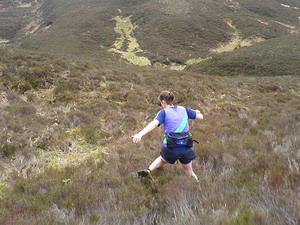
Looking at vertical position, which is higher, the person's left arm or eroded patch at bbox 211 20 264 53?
the person's left arm

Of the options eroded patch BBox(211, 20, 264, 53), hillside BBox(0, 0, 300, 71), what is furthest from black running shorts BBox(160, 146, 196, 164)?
eroded patch BBox(211, 20, 264, 53)

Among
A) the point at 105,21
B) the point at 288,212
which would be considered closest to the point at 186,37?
the point at 105,21

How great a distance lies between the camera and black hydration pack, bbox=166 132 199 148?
11.4 ft

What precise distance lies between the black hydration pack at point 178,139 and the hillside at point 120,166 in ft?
1.55

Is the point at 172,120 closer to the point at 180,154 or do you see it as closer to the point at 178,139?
the point at 178,139

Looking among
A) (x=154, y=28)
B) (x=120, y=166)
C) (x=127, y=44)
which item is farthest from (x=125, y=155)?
(x=154, y=28)

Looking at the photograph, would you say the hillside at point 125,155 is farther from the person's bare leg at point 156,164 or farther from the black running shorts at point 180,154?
the black running shorts at point 180,154

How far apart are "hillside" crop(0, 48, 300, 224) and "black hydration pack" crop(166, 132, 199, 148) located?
0.47 meters

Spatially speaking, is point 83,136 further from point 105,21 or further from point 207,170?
point 105,21

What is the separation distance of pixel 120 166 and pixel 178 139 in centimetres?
125

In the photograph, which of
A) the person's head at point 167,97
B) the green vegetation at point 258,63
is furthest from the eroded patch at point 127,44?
the person's head at point 167,97

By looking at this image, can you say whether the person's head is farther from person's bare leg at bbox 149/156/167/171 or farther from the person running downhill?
person's bare leg at bbox 149/156/167/171

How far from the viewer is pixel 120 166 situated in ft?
13.5

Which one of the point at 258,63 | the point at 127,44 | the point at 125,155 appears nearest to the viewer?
the point at 125,155
